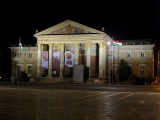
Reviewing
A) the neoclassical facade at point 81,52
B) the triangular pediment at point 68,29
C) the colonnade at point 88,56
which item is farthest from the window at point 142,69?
the triangular pediment at point 68,29

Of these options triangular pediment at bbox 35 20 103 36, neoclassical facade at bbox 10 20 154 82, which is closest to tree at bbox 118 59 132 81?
neoclassical facade at bbox 10 20 154 82

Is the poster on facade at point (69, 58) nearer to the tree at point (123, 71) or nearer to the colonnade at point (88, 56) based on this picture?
the colonnade at point (88, 56)

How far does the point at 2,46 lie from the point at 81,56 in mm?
32900

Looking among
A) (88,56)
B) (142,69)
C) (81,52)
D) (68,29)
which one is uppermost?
(68,29)

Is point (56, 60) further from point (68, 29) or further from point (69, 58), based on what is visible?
point (68, 29)

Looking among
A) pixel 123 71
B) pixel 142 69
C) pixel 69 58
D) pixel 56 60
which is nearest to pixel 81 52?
pixel 56 60

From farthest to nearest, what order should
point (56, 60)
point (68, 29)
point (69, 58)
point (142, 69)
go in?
point (142, 69) → point (56, 60) → point (68, 29) → point (69, 58)

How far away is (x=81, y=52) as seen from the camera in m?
88.8

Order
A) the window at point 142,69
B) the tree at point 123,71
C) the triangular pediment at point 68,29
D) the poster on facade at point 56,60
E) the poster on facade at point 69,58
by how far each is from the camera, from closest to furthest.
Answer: the poster on facade at point 69,58, the triangular pediment at point 68,29, the tree at point 123,71, the poster on facade at point 56,60, the window at point 142,69

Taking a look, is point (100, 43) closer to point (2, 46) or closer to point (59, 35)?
point (59, 35)

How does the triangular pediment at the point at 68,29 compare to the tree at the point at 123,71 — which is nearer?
the triangular pediment at the point at 68,29

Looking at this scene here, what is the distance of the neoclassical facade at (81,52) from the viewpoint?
81250 mm

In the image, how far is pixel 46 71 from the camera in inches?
3506

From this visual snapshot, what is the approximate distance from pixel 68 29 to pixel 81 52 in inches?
371
